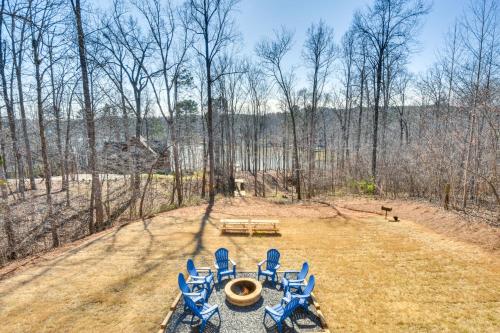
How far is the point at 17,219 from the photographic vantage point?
12.0m

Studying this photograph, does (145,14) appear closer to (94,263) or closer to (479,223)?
(94,263)

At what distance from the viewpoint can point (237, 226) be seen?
1123 centimetres

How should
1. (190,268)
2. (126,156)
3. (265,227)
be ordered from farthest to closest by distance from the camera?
(126,156) < (265,227) < (190,268)

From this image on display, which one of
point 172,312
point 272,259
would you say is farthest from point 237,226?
point 172,312

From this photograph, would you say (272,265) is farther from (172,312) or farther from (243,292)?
(172,312)

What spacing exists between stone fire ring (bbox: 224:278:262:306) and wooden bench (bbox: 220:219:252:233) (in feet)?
13.4

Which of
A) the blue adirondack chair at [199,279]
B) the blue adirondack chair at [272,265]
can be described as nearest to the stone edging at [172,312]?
the blue adirondack chair at [199,279]

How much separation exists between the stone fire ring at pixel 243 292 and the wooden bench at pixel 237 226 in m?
4.07

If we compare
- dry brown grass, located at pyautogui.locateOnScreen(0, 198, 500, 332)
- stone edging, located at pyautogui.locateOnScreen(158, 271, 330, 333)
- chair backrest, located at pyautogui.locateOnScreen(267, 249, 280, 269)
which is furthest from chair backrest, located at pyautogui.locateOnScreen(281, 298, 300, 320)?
chair backrest, located at pyautogui.locateOnScreen(267, 249, 280, 269)

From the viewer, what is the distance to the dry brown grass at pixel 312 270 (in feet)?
17.3

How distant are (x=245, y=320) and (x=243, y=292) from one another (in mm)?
859

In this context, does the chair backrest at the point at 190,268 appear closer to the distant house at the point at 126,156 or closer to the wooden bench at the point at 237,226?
the wooden bench at the point at 237,226

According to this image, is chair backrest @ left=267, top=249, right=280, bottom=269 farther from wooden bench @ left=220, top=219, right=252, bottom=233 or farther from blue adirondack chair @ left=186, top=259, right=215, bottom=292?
wooden bench @ left=220, top=219, right=252, bottom=233

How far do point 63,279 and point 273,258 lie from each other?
19.1ft
